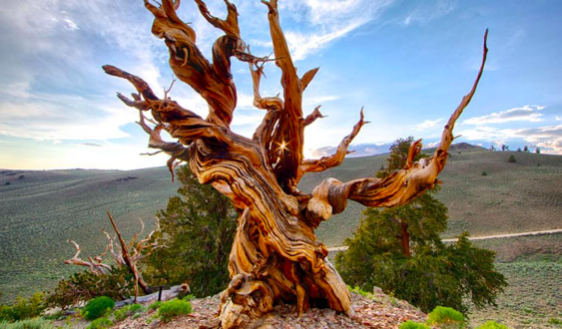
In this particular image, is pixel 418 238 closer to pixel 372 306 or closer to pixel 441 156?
pixel 372 306

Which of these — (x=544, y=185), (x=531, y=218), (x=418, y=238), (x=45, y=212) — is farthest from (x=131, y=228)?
(x=544, y=185)

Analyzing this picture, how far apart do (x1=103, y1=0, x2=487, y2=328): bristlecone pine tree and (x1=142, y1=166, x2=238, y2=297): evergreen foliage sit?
586 centimetres

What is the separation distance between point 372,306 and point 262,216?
130 inches

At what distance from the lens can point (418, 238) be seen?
10.2 m

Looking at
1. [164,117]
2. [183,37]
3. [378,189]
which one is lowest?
[378,189]

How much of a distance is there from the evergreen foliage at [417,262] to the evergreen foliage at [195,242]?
491 cm

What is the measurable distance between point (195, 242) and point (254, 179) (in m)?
6.91

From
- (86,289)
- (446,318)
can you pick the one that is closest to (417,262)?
(446,318)

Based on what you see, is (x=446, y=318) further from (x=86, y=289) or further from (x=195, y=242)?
(x=86, y=289)

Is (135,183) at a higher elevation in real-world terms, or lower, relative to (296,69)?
lower

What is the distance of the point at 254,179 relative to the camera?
180 inches

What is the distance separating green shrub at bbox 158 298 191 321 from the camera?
4.88 meters

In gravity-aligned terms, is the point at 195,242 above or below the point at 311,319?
below

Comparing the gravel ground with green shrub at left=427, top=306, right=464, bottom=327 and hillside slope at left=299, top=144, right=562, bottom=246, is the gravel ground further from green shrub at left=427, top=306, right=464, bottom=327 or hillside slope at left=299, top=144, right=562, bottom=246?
hillside slope at left=299, top=144, right=562, bottom=246
